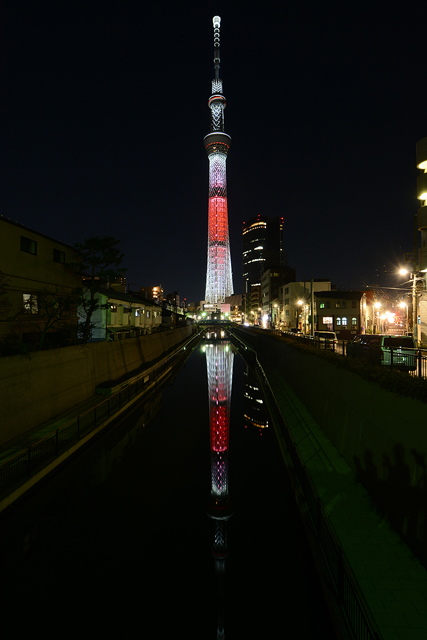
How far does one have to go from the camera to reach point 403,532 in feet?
20.7

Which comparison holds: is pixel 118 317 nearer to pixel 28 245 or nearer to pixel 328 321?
pixel 28 245

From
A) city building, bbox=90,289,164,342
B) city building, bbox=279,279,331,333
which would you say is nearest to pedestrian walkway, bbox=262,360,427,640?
city building, bbox=90,289,164,342

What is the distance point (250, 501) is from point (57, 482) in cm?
610

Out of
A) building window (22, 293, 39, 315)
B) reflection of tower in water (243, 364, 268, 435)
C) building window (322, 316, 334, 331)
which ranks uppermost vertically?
building window (22, 293, 39, 315)

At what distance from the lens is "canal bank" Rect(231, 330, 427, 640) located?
4.63 m

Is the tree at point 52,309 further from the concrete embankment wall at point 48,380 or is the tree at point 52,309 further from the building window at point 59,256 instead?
the building window at point 59,256

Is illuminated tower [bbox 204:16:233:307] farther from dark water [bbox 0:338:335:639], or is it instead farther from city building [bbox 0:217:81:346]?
dark water [bbox 0:338:335:639]

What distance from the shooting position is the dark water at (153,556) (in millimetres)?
5605

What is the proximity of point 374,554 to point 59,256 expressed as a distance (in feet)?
71.2

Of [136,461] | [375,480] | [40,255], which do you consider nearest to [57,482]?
[136,461]

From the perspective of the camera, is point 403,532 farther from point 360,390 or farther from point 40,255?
point 40,255

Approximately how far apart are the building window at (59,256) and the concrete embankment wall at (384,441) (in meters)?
17.8

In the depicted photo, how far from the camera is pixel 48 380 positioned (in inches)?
528

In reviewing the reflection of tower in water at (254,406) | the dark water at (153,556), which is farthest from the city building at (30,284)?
the reflection of tower in water at (254,406)
